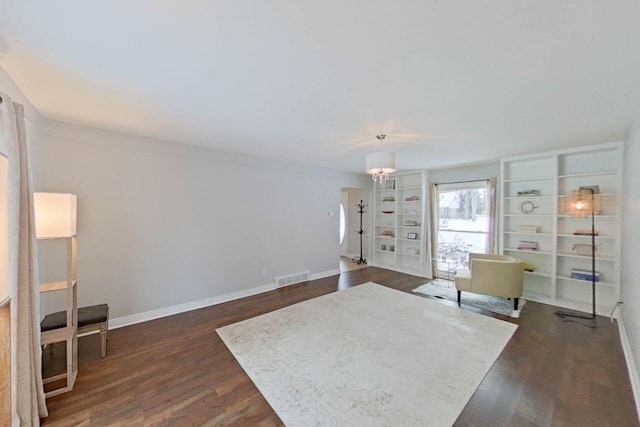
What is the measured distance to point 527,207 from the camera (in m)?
4.54

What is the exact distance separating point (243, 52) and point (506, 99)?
229cm

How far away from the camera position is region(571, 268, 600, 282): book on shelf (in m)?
3.77

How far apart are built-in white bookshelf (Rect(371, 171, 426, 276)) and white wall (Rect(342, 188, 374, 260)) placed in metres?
0.36

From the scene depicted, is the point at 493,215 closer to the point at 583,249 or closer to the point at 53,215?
the point at 583,249

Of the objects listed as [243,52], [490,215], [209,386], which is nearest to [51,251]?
[209,386]

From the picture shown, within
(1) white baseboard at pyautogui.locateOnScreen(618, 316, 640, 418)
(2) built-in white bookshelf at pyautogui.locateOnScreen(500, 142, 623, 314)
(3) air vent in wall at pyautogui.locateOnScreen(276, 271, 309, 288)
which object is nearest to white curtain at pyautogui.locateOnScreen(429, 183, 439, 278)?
(2) built-in white bookshelf at pyautogui.locateOnScreen(500, 142, 623, 314)

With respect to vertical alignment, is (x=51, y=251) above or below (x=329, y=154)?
below

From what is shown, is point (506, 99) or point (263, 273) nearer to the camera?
point (506, 99)

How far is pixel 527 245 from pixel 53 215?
6.64 metres

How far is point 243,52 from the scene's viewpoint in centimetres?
162

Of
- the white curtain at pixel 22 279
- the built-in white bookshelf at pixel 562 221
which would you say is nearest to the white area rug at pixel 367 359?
the white curtain at pixel 22 279

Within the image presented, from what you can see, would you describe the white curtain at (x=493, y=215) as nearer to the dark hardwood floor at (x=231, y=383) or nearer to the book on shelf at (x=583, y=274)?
the book on shelf at (x=583, y=274)

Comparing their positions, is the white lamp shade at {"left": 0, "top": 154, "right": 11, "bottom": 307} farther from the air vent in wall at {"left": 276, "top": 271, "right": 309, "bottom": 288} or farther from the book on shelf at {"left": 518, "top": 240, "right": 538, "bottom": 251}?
the book on shelf at {"left": 518, "top": 240, "right": 538, "bottom": 251}

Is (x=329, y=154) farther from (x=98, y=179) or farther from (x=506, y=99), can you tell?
(x=98, y=179)
